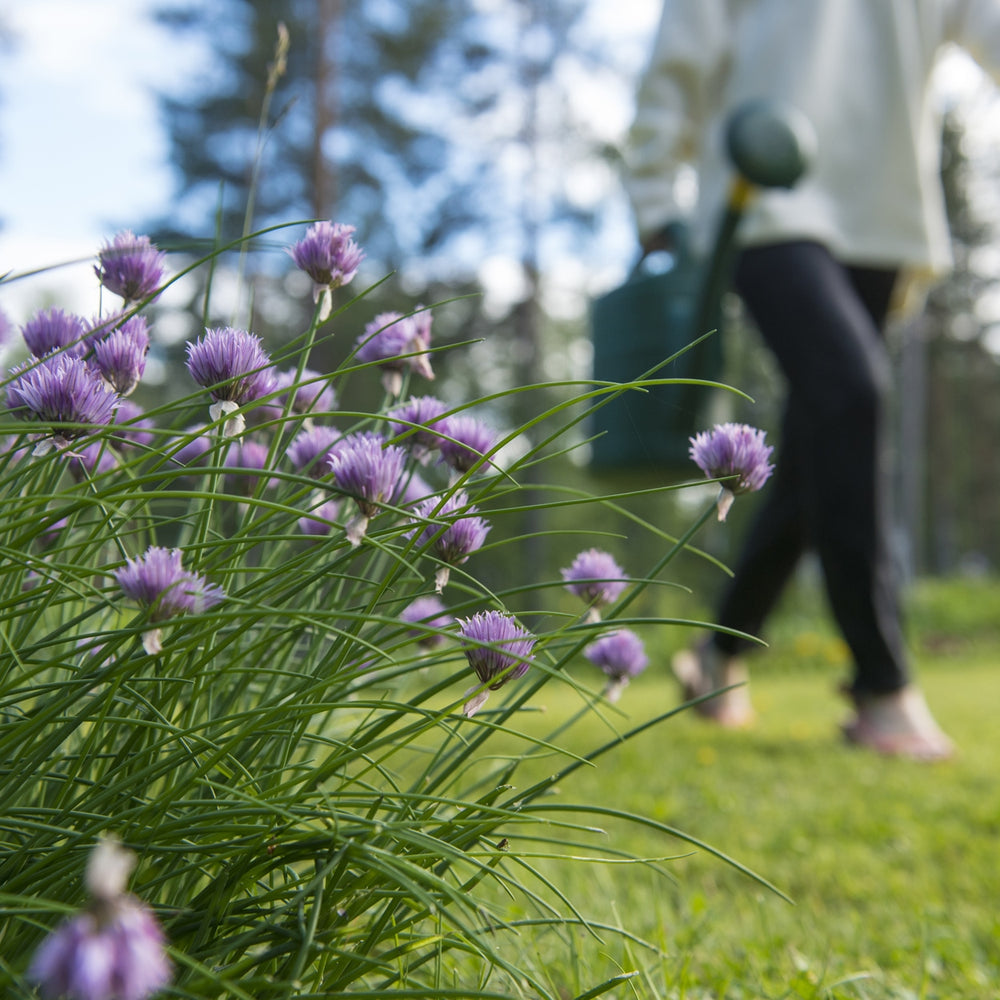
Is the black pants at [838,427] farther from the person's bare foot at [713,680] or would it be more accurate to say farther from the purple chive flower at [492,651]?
the purple chive flower at [492,651]

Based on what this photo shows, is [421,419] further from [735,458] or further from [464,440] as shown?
[735,458]

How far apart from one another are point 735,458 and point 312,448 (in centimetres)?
42

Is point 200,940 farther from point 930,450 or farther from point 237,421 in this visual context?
point 930,450

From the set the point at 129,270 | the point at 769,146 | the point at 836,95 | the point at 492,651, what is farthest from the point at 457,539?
the point at 836,95

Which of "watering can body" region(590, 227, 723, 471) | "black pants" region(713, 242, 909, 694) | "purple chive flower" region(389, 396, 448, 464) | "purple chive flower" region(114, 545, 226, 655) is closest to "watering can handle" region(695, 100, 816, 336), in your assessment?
"watering can body" region(590, 227, 723, 471)

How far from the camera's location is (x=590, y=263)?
17.2 m

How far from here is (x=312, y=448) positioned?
95cm

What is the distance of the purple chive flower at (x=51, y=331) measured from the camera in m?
0.89

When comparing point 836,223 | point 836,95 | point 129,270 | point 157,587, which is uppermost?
point 836,95

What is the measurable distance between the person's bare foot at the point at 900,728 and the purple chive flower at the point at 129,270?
2.56 meters

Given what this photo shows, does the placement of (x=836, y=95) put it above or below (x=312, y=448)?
above

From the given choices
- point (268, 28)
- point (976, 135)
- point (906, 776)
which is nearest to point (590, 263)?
point (268, 28)

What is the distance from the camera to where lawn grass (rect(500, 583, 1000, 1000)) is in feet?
3.81

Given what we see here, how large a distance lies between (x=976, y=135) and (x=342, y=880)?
2778 cm
